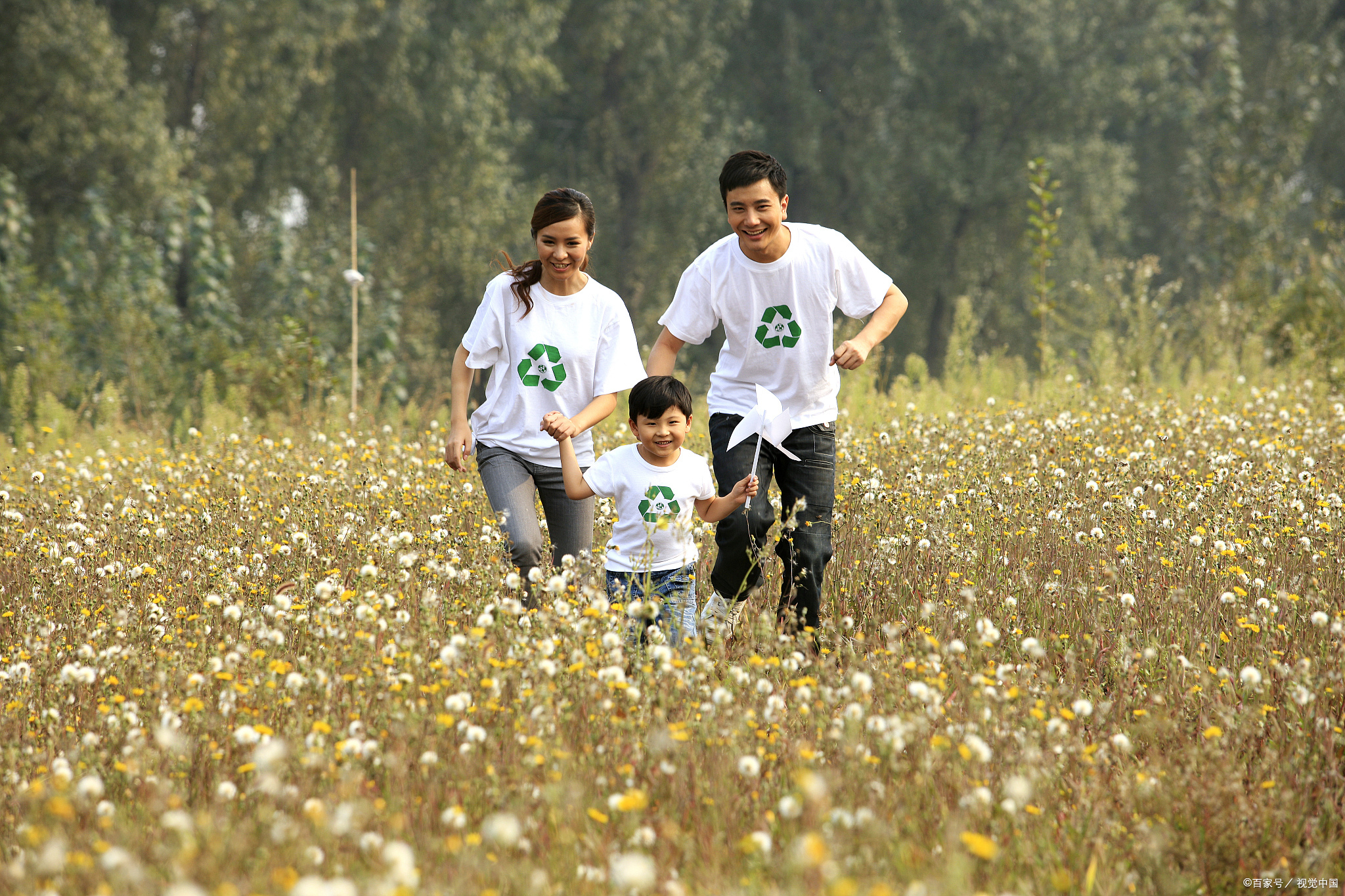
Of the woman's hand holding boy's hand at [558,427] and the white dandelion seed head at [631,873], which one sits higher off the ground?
the woman's hand holding boy's hand at [558,427]

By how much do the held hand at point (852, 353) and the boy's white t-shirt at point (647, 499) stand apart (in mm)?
706

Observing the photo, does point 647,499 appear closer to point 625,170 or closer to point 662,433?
point 662,433

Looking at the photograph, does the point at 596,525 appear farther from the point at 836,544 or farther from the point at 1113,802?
the point at 1113,802

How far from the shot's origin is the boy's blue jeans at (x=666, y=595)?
4.14m

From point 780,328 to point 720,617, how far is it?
1.17 meters

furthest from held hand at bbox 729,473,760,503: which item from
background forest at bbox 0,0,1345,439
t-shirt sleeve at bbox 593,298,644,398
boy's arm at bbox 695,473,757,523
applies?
background forest at bbox 0,0,1345,439

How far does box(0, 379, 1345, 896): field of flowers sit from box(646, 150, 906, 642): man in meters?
0.43

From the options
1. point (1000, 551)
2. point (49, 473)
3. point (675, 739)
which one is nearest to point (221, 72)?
point (49, 473)

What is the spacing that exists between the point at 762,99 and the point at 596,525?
91.4ft

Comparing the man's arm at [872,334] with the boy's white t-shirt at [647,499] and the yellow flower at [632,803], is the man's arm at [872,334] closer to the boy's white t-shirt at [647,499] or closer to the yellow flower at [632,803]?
the boy's white t-shirt at [647,499]

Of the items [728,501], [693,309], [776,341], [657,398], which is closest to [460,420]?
[657,398]

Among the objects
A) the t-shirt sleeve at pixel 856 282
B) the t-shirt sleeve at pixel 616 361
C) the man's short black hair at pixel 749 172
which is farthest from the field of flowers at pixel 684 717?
the man's short black hair at pixel 749 172

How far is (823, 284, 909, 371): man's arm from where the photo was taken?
4070mm

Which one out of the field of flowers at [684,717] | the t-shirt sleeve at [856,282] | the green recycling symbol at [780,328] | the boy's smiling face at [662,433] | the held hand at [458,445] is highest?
the t-shirt sleeve at [856,282]
